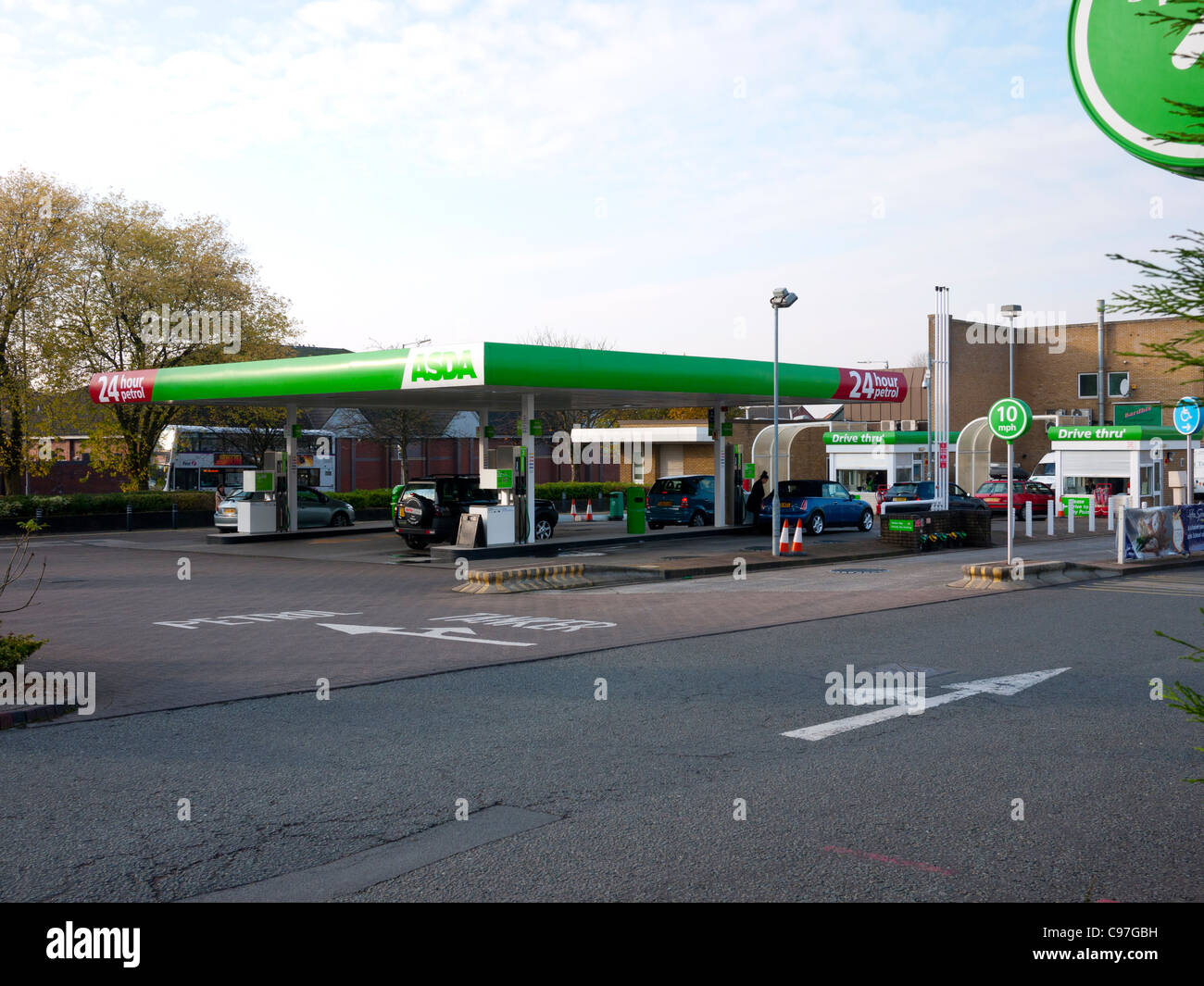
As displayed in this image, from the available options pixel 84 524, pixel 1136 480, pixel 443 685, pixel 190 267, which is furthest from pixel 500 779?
pixel 1136 480

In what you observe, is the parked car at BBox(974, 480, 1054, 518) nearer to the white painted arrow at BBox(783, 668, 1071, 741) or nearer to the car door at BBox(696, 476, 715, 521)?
the car door at BBox(696, 476, 715, 521)

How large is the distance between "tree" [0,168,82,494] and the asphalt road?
24.9m

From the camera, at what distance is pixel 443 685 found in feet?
33.6

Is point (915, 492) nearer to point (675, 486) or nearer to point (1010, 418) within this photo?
point (675, 486)

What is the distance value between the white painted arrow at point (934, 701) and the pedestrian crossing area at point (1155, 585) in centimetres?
837

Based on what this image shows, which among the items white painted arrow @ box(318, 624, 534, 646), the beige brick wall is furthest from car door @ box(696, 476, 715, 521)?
the beige brick wall

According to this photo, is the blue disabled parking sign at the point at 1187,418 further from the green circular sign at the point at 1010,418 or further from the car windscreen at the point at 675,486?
the car windscreen at the point at 675,486

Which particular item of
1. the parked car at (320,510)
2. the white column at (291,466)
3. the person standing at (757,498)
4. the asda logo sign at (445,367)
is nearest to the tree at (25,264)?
the parked car at (320,510)

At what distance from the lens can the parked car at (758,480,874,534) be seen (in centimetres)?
3144

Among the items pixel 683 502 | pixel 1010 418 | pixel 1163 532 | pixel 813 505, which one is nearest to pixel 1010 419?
pixel 1010 418

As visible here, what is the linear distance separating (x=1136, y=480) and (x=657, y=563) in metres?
27.4

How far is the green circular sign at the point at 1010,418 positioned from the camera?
19438 mm

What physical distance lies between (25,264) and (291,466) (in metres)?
11.1

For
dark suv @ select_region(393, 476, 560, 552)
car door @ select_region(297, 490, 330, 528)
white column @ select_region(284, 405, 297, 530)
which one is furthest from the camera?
car door @ select_region(297, 490, 330, 528)
